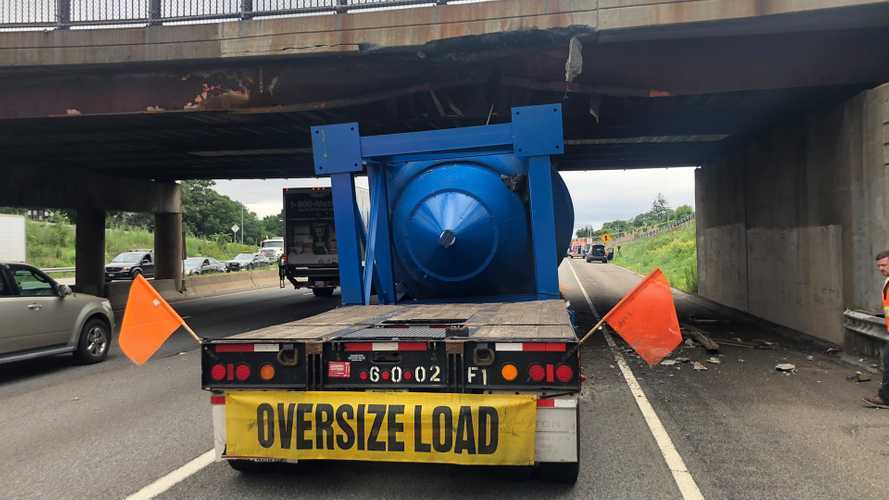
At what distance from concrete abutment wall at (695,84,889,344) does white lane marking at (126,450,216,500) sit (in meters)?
8.76

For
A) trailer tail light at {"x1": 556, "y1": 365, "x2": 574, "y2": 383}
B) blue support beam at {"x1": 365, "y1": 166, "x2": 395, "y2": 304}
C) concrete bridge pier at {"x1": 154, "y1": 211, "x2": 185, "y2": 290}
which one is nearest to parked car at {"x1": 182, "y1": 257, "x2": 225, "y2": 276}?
concrete bridge pier at {"x1": 154, "y1": 211, "x2": 185, "y2": 290}

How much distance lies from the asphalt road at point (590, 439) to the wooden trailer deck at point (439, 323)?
1.06 metres

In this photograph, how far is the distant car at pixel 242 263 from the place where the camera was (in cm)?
4650

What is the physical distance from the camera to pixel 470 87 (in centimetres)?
1034

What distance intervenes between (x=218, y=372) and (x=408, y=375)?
1.25 metres

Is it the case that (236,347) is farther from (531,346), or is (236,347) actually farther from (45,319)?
(45,319)

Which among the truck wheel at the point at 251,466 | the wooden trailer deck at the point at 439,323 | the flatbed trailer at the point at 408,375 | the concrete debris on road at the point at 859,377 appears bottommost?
the concrete debris on road at the point at 859,377

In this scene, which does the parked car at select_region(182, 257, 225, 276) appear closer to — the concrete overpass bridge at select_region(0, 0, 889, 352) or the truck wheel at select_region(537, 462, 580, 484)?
the concrete overpass bridge at select_region(0, 0, 889, 352)

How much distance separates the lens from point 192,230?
293 ft

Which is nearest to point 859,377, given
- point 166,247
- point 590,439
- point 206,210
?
point 590,439

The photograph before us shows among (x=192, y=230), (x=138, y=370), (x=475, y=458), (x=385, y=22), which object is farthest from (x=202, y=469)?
(x=192, y=230)

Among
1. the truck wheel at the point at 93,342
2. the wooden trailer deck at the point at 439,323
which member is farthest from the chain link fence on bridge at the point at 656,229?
the wooden trailer deck at the point at 439,323

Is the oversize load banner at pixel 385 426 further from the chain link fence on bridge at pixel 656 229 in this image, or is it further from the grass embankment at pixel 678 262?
the chain link fence on bridge at pixel 656 229

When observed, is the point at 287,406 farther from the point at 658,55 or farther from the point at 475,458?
the point at 658,55
